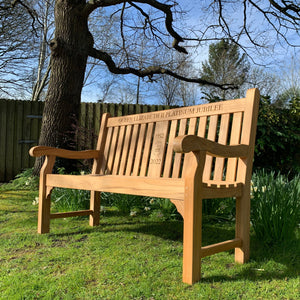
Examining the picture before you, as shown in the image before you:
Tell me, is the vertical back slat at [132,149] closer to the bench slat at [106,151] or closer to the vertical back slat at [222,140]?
the bench slat at [106,151]

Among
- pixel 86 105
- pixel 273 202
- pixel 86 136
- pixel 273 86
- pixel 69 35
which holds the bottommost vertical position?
pixel 273 202

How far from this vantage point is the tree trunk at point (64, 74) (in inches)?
210

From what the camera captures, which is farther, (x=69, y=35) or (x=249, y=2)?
(x=249, y=2)

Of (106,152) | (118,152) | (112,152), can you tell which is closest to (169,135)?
Result: (118,152)

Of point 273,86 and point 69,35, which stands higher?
point 273,86

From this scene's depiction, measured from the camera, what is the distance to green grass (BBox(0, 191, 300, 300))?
1.66m

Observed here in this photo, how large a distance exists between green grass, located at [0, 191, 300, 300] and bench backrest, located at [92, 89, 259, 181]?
0.57 metres

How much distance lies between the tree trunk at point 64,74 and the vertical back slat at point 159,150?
2.83m

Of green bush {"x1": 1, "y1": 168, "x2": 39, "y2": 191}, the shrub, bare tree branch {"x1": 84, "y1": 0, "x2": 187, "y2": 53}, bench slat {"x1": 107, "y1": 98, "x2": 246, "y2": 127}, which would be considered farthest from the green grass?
bare tree branch {"x1": 84, "y1": 0, "x2": 187, "y2": 53}

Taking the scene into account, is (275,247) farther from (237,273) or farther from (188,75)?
(188,75)

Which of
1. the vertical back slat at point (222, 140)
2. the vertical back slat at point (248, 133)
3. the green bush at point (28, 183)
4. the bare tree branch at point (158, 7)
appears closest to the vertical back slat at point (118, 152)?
the vertical back slat at point (222, 140)

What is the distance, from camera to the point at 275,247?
2.32 metres

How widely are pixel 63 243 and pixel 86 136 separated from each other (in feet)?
11.3

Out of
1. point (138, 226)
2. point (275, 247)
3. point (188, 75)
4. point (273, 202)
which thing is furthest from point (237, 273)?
point (188, 75)
